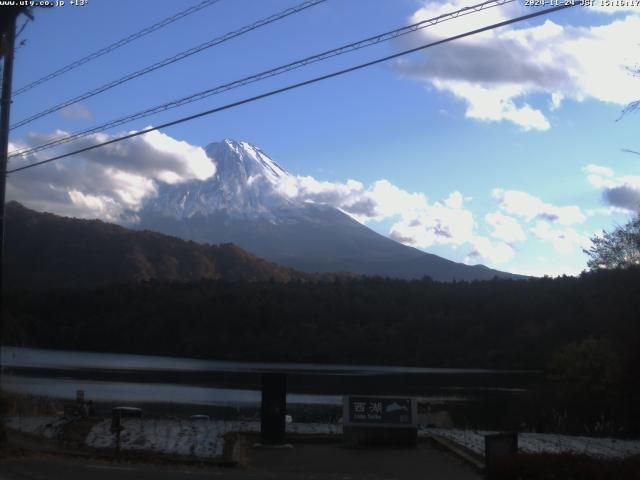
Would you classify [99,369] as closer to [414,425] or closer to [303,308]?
[303,308]

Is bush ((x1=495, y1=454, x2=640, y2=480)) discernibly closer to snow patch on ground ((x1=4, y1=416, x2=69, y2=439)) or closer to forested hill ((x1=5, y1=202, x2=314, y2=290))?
snow patch on ground ((x1=4, y1=416, x2=69, y2=439))

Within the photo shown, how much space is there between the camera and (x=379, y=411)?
1731 cm

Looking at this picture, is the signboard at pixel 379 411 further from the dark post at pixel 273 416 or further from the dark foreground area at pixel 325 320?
the dark foreground area at pixel 325 320

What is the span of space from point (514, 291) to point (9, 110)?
111048 millimetres

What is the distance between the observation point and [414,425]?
57.3 feet

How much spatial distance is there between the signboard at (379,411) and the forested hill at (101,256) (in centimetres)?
10856

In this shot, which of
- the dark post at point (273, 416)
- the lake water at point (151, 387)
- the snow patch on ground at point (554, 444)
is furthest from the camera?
the lake water at point (151, 387)

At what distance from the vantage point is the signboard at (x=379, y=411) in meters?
17.2

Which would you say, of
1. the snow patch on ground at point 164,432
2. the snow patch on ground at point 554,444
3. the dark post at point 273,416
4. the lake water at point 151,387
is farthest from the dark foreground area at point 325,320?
the dark post at point 273,416

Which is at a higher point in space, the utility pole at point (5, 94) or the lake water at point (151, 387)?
the utility pole at point (5, 94)

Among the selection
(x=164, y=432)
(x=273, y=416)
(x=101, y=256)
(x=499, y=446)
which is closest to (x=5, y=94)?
(x=164, y=432)

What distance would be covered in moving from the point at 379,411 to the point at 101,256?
149m

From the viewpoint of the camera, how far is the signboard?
56.4 feet

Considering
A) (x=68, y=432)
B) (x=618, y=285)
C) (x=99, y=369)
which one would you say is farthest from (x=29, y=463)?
(x=99, y=369)
